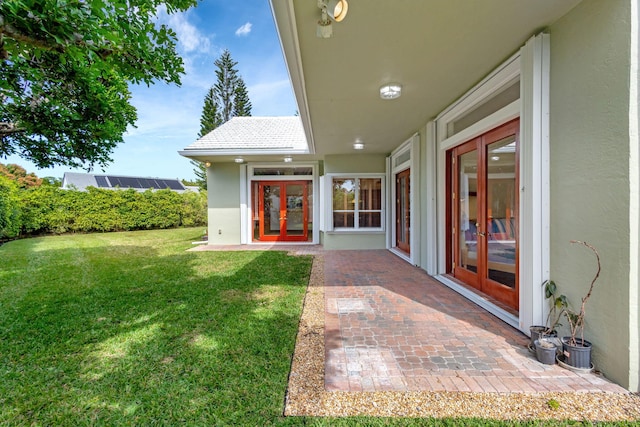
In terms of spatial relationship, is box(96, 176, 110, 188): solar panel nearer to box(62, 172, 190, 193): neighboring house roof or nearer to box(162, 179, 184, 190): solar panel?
box(62, 172, 190, 193): neighboring house roof

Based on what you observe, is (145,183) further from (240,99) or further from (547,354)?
(547,354)

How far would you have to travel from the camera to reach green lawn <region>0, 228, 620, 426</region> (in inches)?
81.3

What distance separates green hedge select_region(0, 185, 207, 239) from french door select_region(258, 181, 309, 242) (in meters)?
8.20

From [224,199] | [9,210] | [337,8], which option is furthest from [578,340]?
[9,210]

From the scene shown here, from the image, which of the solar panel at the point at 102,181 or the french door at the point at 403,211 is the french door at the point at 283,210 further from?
the solar panel at the point at 102,181

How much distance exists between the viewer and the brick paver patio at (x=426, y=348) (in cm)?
231

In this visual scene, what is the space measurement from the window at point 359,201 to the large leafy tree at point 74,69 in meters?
5.41

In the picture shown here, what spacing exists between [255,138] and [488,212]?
25.8 feet

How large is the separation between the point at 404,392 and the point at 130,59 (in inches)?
237

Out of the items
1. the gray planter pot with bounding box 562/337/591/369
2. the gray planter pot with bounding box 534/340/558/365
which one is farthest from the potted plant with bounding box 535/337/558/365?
the gray planter pot with bounding box 562/337/591/369

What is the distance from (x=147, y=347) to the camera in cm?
300

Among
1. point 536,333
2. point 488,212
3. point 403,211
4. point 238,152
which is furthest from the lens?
point 238,152

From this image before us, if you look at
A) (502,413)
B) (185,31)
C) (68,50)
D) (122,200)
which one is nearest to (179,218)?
(122,200)

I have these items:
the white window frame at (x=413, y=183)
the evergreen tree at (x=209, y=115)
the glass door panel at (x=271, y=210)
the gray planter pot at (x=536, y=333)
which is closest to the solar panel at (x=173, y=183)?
the evergreen tree at (x=209, y=115)
